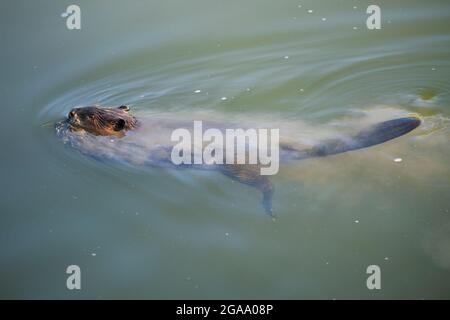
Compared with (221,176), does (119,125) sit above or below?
above

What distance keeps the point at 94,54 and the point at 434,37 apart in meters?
4.62

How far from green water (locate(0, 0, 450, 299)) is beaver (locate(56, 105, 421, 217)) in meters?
0.12

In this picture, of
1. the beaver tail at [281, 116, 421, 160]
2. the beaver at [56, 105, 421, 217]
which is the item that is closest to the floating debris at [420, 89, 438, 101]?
the beaver at [56, 105, 421, 217]

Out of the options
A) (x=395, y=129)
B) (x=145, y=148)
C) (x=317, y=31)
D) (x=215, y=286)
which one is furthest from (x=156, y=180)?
(x=317, y=31)

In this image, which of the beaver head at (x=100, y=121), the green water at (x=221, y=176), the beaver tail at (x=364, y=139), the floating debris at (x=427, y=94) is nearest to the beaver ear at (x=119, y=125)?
the beaver head at (x=100, y=121)

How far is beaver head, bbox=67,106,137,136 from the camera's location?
5895mm

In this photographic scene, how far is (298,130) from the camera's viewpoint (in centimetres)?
618

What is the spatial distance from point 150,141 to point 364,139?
6.99 ft

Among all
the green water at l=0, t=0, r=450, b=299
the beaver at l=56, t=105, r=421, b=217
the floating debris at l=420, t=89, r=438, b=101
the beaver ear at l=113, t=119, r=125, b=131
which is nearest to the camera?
the green water at l=0, t=0, r=450, b=299

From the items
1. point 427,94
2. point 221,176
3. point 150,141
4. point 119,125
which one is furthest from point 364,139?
point 119,125

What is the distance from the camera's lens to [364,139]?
556 cm

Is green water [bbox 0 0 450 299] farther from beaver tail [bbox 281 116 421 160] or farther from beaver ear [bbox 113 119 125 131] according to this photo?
beaver ear [bbox 113 119 125 131]

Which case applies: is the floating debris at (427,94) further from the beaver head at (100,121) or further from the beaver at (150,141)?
the beaver head at (100,121)

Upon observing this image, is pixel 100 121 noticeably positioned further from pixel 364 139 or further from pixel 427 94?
pixel 427 94
